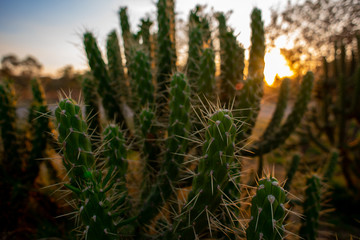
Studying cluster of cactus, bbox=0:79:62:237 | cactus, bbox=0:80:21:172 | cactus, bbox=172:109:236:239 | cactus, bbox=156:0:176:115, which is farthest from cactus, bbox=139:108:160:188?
cactus, bbox=0:80:21:172

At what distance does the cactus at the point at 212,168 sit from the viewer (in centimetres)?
118

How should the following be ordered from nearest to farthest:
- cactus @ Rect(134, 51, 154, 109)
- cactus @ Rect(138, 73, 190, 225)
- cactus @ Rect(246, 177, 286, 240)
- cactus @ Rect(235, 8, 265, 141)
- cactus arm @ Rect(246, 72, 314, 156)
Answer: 1. cactus @ Rect(246, 177, 286, 240)
2. cactus @ Rect(138, 73, 190, 225)
3. cactus @ Rect(235, 8, 265, 141)
4. cactus @ Rect(134, 51, 154, 109)
5. cactus arm @ Rect(246, 72, 314, 156)

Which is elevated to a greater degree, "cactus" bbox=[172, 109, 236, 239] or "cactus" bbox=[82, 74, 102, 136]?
"cactus" bbox=[82, 74, 102, 136]

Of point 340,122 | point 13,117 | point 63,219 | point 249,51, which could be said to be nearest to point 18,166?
point 13,117

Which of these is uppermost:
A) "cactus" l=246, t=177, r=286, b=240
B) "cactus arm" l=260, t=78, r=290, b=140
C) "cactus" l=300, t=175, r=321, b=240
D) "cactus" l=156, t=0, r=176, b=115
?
"cactus" l=156, t=0, r=176, b=115

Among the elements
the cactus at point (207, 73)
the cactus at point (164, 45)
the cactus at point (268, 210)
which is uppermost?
the cactus at point (164, 45)

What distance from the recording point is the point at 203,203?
1251 mm

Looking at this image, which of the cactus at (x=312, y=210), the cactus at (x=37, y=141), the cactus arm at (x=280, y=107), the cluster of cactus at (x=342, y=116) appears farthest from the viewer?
the cluster of cactus at (x=342, y=116)

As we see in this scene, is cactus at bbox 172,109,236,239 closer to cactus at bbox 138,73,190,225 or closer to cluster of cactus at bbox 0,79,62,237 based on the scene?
cactus at bbox 138,73,190,225

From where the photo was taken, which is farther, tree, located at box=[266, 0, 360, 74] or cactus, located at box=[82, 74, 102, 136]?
tree, located at box=[266, 0, 360, 74]

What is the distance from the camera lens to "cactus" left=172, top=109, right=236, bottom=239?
1.18m

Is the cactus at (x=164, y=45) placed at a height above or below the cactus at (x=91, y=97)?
above

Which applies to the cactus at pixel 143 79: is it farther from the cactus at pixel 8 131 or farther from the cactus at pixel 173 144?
the cactus at pixel 8 131

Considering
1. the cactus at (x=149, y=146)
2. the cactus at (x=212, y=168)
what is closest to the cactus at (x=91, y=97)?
the cactus at (x=149, y=146)
